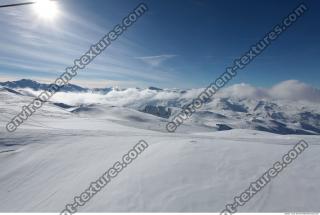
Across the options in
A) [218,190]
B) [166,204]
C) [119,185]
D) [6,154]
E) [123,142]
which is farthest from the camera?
[123,142]

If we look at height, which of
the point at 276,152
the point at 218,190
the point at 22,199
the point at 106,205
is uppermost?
the point at 276,152

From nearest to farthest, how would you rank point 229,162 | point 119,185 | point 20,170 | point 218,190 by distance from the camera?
1. point 218,190
2. point 119,185
3. point 229,162
4. point 20,170

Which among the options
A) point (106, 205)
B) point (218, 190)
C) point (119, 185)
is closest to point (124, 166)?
point (119, 185)

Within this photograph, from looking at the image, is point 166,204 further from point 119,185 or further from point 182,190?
point 119,185

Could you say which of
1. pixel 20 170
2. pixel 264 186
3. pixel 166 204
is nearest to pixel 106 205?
pixel 166 204

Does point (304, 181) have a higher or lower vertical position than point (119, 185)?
higher

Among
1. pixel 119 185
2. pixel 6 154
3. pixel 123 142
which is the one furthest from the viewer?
pixel 123 142

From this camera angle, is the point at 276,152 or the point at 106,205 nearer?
the point at 106,205

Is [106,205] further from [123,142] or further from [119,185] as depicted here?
[123,142]

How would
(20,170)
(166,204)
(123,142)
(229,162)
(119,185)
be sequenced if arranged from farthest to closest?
1. (123,142)
2. (20,170)
3. (229,162)
4. (119,185)
5. (166,204)
